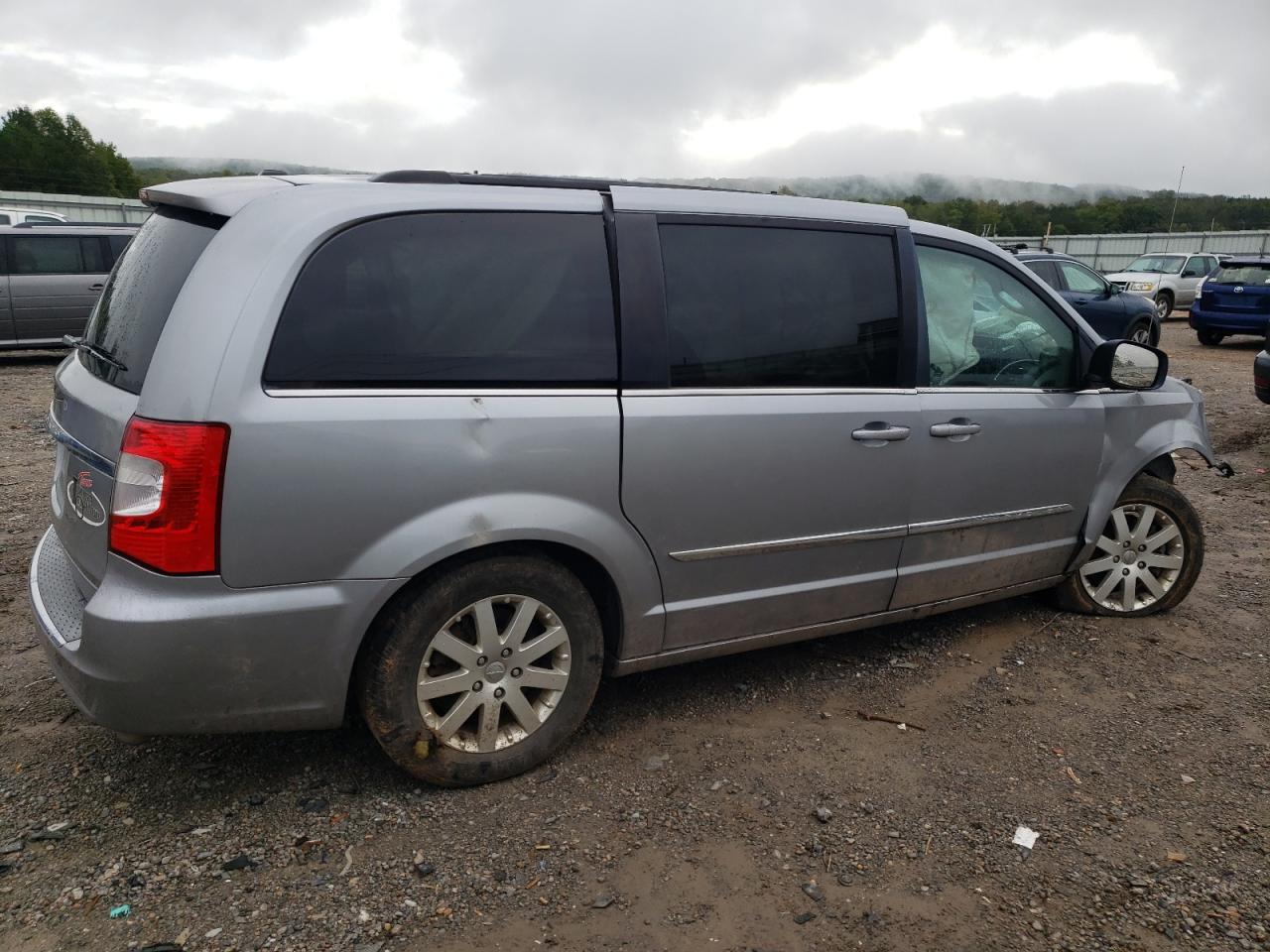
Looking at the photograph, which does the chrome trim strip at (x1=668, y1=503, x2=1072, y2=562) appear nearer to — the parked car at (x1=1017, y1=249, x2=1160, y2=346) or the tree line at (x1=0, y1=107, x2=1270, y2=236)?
the parked car at (x1=1017, y1=249, x2=1160, y2=346)

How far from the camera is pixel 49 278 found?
38.2 ft

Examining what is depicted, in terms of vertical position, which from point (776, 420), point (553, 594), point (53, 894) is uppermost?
point (776, 420)

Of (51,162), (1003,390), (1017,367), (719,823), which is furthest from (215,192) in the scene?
(51,162)

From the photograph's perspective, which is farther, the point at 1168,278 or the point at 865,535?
the point at 1168,278

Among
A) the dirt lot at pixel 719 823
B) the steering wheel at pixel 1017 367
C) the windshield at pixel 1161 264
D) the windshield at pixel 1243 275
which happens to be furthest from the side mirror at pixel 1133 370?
the windshield at pixel 1161 264

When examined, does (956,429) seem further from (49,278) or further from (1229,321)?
(1229,321)

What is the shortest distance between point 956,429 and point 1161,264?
22773 millimetres

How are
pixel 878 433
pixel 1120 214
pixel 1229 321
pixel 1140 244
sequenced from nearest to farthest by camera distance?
pixel 878 433, pixel 1229 321, pixel 1140 244, pixel 1120 214

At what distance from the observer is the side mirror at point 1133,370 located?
3.94 meters

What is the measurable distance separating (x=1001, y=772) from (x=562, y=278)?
7.05 ft

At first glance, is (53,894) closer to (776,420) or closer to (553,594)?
(553,594)

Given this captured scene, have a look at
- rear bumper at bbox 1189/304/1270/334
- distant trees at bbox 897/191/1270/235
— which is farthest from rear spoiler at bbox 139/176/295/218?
distant trees at bbox 897/191/1270/235

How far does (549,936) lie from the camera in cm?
229

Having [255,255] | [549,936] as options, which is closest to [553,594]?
[549,936]
